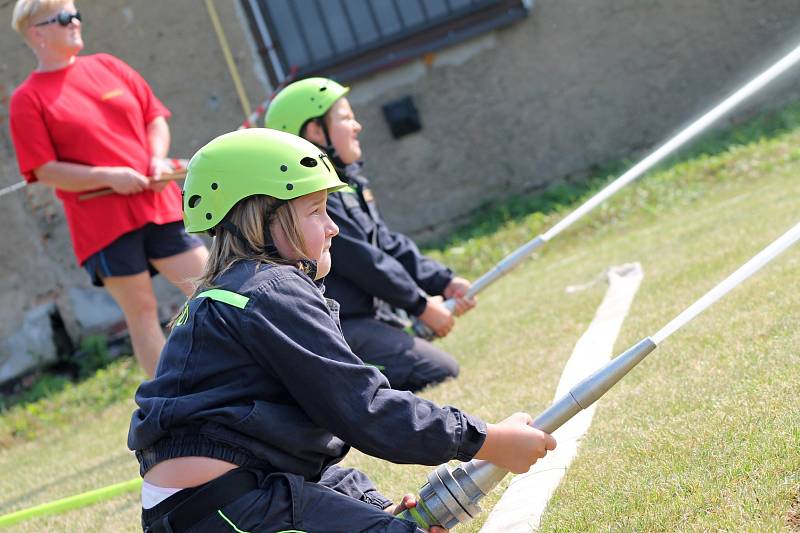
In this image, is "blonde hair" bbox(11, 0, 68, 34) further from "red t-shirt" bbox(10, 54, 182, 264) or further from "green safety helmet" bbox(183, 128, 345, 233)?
"green safety helmet" bbox(183, 128, 345, 233)

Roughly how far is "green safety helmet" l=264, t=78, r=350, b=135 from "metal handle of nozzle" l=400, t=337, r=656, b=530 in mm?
2629

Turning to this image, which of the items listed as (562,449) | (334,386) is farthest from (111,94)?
(334,386)

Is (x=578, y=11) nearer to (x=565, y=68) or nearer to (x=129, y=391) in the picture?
(x=565, y=68)

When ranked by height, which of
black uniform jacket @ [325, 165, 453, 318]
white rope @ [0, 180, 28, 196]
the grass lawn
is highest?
white rope @ [0, 180, 28, 196]

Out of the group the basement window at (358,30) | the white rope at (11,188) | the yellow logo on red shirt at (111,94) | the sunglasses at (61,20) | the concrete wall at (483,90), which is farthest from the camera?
the basement window at (358,30)

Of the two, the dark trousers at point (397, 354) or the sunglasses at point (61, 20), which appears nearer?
the dark trousers at point (397, 354)

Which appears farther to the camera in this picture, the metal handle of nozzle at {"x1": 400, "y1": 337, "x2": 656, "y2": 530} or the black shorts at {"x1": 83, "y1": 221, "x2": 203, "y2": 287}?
the black shorts at {"x1": 83, "y1": 221, "x2": 203, "y2": 287}

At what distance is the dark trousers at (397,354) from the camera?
516 centimetres

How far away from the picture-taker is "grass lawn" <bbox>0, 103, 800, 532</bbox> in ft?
9.27

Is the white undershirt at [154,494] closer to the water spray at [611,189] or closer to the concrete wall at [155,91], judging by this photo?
the water spray at [611,189]

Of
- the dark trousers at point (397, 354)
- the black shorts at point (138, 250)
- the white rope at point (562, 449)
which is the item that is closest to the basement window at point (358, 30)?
the black shorts at point (138, 250)

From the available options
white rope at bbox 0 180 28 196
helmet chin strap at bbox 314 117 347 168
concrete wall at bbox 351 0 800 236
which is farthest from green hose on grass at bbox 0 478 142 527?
concrete wall at bbox 351 0 800 236

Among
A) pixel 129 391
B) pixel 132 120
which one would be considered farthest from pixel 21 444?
pixel 132 120

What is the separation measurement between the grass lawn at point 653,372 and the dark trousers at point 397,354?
0.15 metres
